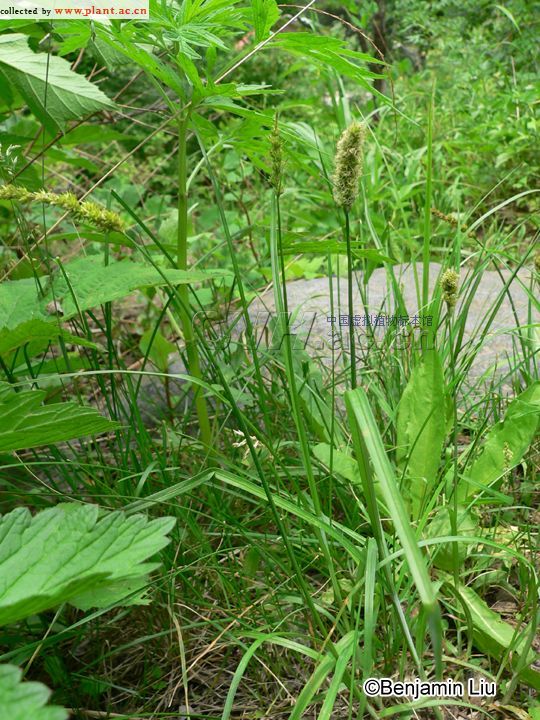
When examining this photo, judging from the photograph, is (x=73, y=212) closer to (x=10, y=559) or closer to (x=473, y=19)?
(x=10, y=559)

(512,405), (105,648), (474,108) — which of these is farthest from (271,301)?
(474,108)

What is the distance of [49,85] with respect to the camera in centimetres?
132

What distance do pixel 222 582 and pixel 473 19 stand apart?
229 inches

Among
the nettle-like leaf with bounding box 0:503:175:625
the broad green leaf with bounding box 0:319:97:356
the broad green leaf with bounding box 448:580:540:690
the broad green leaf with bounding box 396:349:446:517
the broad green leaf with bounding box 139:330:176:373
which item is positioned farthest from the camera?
the broad green leaf with bounding box 139:330:176:373

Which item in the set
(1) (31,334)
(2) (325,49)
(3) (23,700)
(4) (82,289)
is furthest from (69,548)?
(2) (325,49)

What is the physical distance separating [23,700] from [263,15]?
3.23 feet

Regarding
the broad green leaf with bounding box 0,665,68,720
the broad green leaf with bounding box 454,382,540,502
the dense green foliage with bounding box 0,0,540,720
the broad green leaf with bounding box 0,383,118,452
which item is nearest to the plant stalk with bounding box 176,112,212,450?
the dense green foliage with bounding box 0,0,540,720

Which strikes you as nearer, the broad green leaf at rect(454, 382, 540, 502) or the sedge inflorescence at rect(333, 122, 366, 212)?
the sedge inflorescence at rect(333, 122, 366, 212)

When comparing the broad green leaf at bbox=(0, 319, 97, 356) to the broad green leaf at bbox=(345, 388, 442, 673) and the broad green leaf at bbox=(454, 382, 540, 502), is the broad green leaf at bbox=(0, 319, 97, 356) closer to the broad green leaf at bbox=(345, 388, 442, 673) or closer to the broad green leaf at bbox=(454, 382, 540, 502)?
the broad green leaf at bbox=(345, 388, 442, 673)

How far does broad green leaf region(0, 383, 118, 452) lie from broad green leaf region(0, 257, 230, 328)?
0.76ft

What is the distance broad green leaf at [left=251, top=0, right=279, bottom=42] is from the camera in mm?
1083

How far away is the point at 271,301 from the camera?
7.55 ft

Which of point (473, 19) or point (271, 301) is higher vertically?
point (473, 19)

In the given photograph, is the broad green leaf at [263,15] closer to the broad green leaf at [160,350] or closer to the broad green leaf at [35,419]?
the broad green leaf at [35,419]
